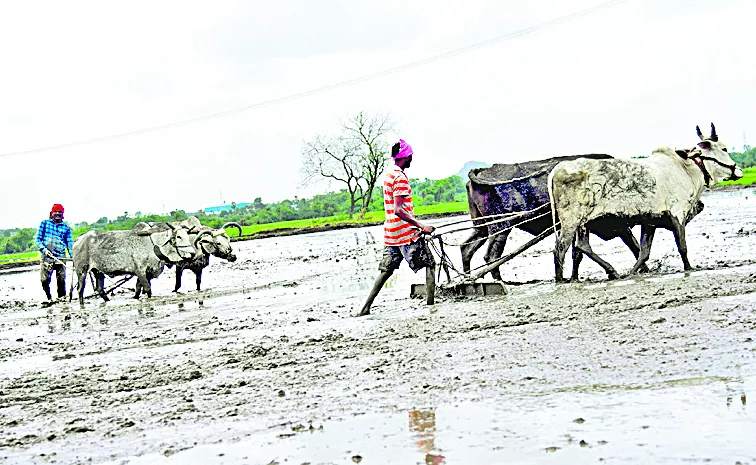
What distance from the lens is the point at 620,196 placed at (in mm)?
12422

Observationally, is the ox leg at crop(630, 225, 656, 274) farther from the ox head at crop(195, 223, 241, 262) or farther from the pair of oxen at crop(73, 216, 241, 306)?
the pair of oxen at crop(73, 216, 241, 306)

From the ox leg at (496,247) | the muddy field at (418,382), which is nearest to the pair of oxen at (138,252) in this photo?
the muddy field at (418,382)

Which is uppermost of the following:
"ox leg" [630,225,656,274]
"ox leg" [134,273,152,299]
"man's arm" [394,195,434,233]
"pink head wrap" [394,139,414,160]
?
"pink head wrap" [394,139,414,160]

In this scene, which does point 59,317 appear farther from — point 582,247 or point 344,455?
point 344,455

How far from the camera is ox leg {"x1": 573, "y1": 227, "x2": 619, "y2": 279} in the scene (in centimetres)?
1263

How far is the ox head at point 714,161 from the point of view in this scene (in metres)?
13.1

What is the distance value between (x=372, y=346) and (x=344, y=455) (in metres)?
3.60

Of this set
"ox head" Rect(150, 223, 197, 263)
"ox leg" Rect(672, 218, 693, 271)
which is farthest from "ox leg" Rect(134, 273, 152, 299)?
"ox leg" Rect(672, 218, 693, 271)

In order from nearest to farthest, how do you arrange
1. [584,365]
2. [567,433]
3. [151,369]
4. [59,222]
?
[567,433] < [584,365] < [151,369] < [59,222]

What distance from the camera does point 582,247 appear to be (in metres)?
12.7

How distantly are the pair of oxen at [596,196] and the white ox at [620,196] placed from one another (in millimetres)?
14

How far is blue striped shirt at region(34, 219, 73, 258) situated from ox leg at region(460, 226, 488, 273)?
8966 millimetres

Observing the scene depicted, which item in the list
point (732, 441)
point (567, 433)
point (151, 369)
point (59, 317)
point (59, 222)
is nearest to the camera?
point (732, 441)

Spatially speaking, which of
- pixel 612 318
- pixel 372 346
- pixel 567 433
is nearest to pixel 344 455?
pixel 567 433
